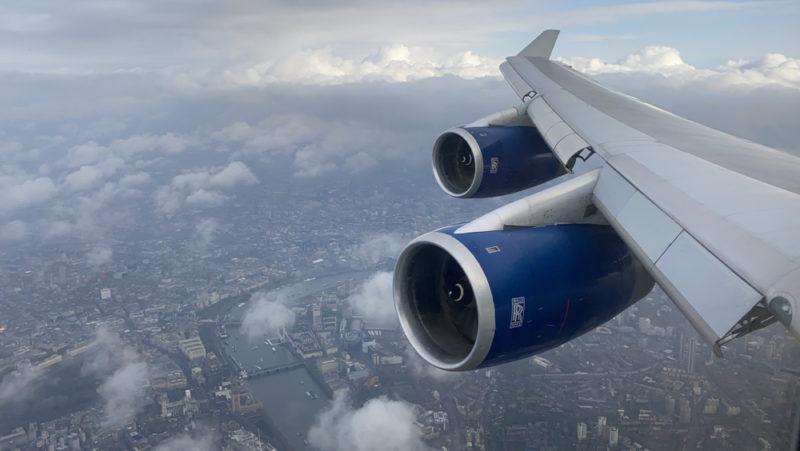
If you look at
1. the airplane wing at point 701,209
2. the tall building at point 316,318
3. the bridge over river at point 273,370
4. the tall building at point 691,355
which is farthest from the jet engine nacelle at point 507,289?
the tall building at point 316,318

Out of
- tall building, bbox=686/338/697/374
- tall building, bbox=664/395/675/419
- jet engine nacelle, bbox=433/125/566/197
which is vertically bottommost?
tall building, bbox=664/395/675/419

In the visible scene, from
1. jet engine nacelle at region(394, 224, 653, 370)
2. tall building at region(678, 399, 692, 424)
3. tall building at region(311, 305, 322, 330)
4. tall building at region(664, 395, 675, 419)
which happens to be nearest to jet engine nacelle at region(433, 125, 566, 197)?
jet engine nacelle at region(394, 224, 653, 370)

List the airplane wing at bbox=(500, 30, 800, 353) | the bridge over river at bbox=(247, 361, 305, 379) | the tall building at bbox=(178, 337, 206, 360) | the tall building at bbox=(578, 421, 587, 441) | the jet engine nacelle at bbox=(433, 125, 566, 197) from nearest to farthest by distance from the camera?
the airplane wing at bbox=(500, 30, 800, 353) < the jet engine nacelle at bbox=(433, 125, 566, 197) < the tall building at bbox=(578, 421, 587, 441) < the bridge over river at bbox=(247, 361, 305, 379) < the tall building at bbox=(178, 337, 206, 360)

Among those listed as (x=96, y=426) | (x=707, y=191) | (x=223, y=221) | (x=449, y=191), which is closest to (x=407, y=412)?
(x=449, y=191)

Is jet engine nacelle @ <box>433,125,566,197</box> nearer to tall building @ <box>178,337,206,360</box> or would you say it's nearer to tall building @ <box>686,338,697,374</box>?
tall building @ <box>686,338,697,374</box>

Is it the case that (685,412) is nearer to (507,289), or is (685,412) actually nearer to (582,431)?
(582,431)

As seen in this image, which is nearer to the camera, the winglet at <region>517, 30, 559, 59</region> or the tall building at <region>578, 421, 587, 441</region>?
the winglet at <region>517, 30, 559, 59</region>

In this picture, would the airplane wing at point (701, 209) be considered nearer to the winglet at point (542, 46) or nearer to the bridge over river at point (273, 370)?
the winglet at point (542, 46)
